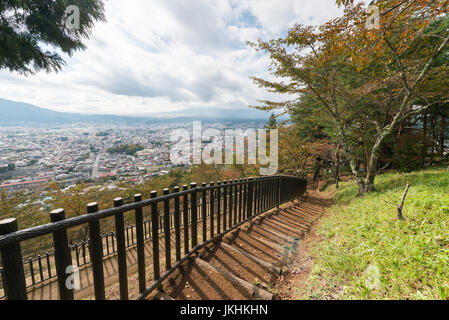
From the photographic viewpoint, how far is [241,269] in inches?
93.2

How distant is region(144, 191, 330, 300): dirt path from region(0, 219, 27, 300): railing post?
116 cm

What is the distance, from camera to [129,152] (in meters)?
27.5

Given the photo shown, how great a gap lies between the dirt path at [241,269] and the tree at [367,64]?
384 cm

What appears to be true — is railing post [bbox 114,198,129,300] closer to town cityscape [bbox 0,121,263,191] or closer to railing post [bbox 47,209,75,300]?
railing post [bbox 47,209,75,300]

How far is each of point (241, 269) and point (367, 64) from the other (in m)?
7.49

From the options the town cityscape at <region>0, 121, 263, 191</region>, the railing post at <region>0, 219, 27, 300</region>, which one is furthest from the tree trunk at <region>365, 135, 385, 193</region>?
the town cityscape at <region>0, 121, 263, 191</region>

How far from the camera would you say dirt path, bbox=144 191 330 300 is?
193cm

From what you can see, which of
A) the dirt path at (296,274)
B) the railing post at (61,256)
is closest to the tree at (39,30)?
the railing post at (61,256)

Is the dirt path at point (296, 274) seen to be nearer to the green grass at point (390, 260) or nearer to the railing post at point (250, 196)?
the green grass at point (390, 260)

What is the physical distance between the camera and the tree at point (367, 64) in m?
3.27

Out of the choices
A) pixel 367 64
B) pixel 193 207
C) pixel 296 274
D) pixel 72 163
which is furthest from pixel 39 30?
pixel 72 163

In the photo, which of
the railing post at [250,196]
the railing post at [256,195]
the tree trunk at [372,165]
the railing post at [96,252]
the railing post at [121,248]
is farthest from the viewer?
the tree trunk at [372,165]
